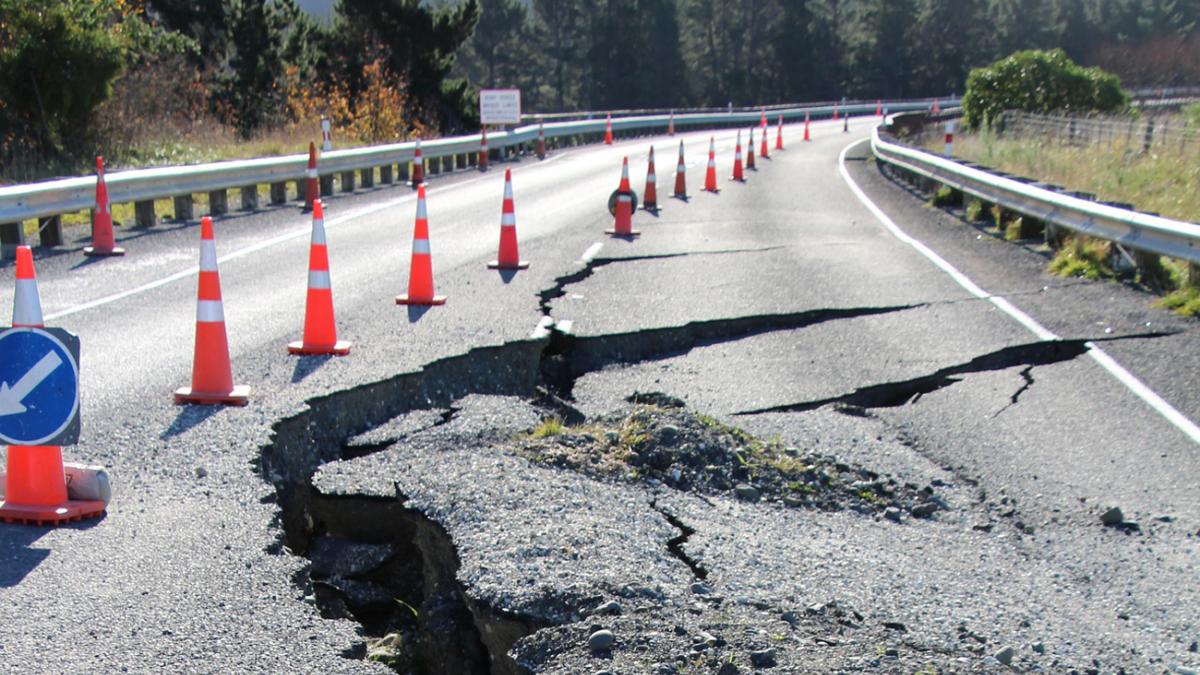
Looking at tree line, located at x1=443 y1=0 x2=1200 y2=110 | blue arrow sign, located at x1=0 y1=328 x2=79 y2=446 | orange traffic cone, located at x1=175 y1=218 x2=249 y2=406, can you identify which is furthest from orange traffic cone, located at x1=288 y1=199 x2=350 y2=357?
tree line, located at x1=443 y1=0 x2=1200 y2=110

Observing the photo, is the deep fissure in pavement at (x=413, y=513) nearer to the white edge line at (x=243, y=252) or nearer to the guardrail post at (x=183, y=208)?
the white edge line at (x=243, y=252)

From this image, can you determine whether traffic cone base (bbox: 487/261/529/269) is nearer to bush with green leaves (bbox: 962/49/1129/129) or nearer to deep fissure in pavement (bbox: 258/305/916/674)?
deep fissure in pavement (bbox: 258/305/916/674)

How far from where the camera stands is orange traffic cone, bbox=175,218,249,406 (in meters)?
6.75

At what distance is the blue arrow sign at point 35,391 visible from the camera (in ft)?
16.5

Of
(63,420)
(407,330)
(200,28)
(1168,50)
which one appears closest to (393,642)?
(63,420)

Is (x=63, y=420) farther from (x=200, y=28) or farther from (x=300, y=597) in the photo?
(x=200, y=28)

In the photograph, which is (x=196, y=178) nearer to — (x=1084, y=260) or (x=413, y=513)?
(x=1084, y=260)

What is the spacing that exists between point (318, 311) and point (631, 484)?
3.31 m

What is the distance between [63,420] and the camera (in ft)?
16.6

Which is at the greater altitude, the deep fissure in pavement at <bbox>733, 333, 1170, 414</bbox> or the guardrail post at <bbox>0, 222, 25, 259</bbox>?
the guardrail post at <bbox>0, 222, 25, 259</bbox>

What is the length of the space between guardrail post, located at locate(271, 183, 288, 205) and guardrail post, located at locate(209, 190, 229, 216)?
5.45 ft

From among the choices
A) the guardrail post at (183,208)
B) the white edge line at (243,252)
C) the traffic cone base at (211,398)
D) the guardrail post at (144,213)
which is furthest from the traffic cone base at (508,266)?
the guardrail post at (183,208)

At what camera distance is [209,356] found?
6.79 m

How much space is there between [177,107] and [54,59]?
6627 mm
